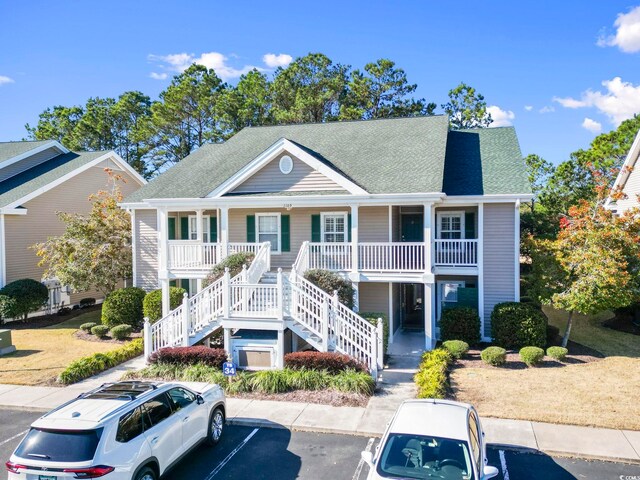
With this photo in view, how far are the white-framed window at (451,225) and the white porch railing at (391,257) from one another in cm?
193

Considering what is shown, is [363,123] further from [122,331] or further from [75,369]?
[75,369]

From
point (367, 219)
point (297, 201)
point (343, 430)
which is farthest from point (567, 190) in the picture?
point (343, 430)

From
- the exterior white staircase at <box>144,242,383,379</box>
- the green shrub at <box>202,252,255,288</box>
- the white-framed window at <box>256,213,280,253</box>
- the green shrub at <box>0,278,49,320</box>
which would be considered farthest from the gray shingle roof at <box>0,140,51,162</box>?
the exterior white staircase at <box>144,242,383,379</box>

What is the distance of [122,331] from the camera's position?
1884 cm

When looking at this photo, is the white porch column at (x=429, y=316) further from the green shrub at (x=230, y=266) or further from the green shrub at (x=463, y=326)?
the green shrub at (x=230, y=266)

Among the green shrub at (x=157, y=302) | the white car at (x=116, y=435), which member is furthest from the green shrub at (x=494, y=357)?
the green shrub at (x=157, y=302)

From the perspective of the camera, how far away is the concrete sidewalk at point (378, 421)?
9555 millimetres

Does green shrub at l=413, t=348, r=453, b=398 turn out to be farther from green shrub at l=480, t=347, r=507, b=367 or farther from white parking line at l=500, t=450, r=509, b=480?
white parking line at l=500, t=450, r=509, b=480

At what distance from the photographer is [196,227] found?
2280 centimetres

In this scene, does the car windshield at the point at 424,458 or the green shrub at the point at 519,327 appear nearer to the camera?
the car windshield at the point at 424,458

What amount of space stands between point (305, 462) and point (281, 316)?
5.56 metres

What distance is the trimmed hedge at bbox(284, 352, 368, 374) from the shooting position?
13352 mm

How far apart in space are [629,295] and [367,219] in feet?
30.0

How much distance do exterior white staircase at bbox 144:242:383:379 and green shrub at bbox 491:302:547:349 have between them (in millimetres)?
5057
